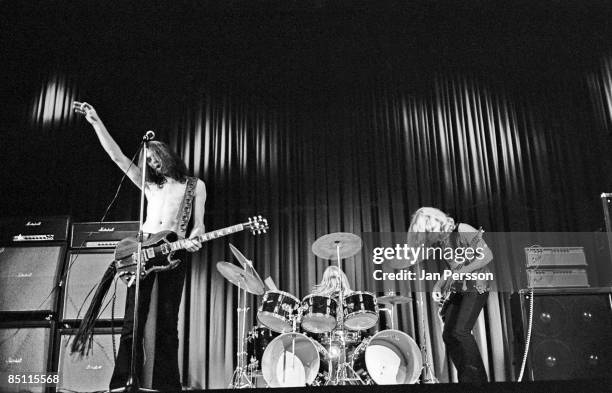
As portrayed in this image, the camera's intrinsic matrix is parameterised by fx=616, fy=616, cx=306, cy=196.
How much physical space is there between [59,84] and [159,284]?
7.51ft

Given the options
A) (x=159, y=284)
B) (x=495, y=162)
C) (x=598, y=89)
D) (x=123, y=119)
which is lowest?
(x=159, y=284)

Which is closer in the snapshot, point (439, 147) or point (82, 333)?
point (82, 333)

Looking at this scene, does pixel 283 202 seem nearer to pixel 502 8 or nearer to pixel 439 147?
pixel 439 147

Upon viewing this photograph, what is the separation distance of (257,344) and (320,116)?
200 centimetres

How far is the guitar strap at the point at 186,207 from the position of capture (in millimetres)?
4200

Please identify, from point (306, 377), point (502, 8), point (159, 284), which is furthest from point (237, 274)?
point (502, 8)

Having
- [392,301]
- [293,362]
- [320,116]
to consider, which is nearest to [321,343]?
[293,362]

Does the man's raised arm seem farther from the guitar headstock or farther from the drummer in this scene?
the drummer

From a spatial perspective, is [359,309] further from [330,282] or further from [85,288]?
[85,288]

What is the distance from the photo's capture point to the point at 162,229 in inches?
163

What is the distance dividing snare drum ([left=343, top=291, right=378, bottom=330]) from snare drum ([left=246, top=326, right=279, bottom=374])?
0.61 metres

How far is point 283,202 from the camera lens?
5062mm

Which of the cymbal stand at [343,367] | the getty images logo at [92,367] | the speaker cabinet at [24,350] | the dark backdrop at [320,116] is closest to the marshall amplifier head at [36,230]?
the dark backdrop at [320,116]

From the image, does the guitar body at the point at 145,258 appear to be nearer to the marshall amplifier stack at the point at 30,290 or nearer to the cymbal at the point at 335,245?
the marshall amplifier stack at the point at 30,290
